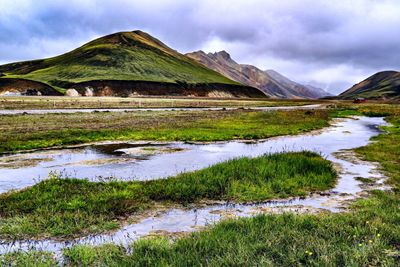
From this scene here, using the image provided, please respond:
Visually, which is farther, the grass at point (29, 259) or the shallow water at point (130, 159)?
the shallow water at point (130, 159)

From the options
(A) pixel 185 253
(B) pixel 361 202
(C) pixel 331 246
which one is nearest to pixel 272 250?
(C) pixel 331 246

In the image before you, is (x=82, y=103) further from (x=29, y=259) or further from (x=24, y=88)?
(x=29, y=259)

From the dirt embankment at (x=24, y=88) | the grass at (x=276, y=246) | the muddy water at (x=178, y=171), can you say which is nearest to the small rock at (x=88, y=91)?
the dirt embankment at (x=24, y=88)

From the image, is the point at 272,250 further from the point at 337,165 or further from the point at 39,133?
the point at 39,133

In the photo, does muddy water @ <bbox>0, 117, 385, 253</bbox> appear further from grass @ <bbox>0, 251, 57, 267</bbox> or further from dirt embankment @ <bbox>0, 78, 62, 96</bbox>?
dirt embankment @ <bbox>0, 78, 62, 96</bbox>

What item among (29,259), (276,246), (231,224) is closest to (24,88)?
(29,259)

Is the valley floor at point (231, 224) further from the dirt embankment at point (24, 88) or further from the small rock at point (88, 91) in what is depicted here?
the small rock at point (88, 91)

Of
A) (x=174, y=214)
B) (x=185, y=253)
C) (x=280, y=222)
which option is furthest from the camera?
(x=174, y=214)

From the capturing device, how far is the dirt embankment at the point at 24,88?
531ft

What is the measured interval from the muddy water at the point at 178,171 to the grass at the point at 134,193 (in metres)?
0.77

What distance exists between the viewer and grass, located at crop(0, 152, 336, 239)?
11219mm

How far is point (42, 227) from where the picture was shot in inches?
430

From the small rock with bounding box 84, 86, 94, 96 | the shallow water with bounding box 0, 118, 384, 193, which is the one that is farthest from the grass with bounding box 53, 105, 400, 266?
the small rock with bounding box 84, 86, 94, 96

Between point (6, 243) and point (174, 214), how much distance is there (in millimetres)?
5481
